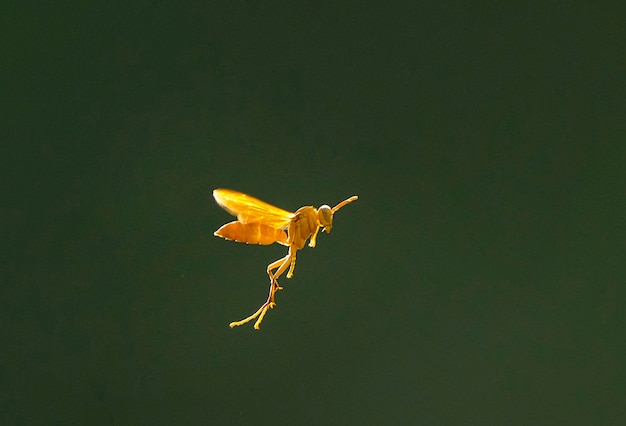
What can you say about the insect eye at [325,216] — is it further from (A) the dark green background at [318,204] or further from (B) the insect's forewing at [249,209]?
(A) the dark green background at [318,204]

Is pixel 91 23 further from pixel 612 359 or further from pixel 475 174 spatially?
pixel 612 359

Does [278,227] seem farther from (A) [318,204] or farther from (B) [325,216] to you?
(A) [318,204]

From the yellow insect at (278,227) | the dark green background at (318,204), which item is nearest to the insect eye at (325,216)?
the yellow insect at (278,227)

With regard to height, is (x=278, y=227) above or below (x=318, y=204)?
below

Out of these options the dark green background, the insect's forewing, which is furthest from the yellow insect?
the dark green background

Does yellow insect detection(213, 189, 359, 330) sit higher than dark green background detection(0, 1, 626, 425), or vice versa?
dark green background detection(0, 1, 626, 425)

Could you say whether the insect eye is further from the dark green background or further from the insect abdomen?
the dark green background

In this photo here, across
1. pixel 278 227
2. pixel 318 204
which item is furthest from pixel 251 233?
pixel 318 204
